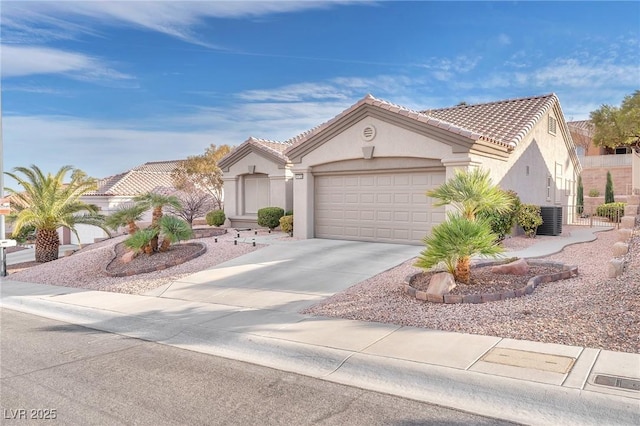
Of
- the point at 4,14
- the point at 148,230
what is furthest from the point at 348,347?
the point at 4,14

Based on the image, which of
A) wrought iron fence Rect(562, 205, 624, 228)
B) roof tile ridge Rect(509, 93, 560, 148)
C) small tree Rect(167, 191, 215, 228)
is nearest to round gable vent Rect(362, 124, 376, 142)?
roof tile ridge Rect(509, 93, 560, 148)

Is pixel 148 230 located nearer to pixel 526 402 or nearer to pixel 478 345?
pixel 478 345

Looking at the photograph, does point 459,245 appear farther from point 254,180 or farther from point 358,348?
point 254,180

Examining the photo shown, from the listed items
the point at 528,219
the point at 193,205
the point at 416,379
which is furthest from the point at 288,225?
the point at 416,379

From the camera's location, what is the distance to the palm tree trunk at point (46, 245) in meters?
18.6

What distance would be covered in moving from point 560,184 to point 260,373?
22057mm

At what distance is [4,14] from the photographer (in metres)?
12.0

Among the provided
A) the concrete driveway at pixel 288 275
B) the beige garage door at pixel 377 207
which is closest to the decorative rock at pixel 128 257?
the concrete driveway at pixel 288 275

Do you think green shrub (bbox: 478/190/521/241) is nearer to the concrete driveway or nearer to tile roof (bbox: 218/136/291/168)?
the concrete driveway

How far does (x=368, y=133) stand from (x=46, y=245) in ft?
44.5

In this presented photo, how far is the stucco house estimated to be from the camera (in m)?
14.3

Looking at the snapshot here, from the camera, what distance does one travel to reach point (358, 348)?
6273 millimetres

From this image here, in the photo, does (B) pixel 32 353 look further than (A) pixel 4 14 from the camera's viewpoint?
No

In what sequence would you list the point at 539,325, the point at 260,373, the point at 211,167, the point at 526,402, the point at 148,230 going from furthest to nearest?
the point at 211,167, the point at 148,230, the point at 539,325, the point at 260,373, the point at 526,402
